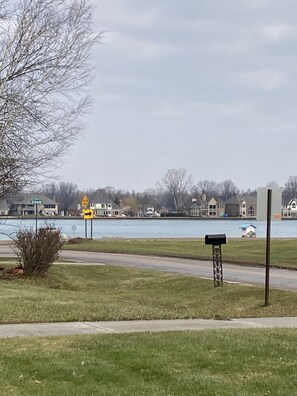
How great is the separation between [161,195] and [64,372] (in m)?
166

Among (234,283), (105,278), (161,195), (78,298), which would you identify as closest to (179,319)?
(78,298)

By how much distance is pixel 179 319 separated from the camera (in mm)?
10914

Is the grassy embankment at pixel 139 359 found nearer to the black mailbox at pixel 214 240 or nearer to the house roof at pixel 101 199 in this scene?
the black mailbox at pixel 214 240

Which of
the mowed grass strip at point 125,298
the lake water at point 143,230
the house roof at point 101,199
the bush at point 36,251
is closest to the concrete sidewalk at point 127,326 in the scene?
the mowed grass strip at point 125,298

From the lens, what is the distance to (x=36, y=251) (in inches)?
774

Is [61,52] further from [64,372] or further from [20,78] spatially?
[64,372]

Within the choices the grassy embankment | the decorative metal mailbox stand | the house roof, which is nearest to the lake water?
the decorative metal mailbox stand

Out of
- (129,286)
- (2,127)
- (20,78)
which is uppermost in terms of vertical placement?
(20,78)

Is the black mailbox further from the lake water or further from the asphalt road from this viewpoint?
the lake water

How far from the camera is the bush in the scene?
19672mm

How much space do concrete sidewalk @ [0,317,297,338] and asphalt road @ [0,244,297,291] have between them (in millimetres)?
6112

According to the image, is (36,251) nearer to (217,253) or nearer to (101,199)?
(217,253)

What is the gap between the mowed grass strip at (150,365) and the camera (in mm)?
5402

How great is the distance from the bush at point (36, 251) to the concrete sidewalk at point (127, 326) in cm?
990
